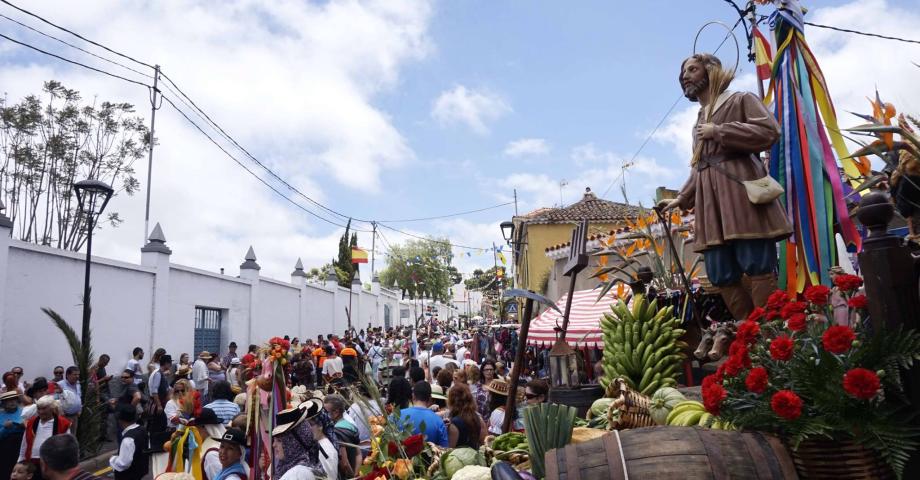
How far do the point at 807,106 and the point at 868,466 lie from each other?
2934 mm

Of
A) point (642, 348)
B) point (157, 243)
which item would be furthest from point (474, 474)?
point (157, 243)

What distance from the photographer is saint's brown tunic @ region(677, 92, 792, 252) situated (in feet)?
11.5

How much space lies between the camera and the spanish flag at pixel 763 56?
15.7 feet

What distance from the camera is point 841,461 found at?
200 cm

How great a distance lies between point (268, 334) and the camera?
2292 cm

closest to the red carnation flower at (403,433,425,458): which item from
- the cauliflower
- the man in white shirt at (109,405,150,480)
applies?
the cauliflower

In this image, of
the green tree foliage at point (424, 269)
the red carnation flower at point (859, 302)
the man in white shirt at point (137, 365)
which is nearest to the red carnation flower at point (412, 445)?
the red carnation flower at point (859, 302)

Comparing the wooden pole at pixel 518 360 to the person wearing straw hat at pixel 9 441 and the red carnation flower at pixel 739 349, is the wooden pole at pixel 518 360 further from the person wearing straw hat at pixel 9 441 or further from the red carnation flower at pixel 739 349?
the person wearing straw hat at pixel 9 441

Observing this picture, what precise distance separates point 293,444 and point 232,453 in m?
0.64

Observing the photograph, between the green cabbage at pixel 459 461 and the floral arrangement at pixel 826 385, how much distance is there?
106 centimetres

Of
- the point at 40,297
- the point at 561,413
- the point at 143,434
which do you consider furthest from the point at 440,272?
the point at 561,413

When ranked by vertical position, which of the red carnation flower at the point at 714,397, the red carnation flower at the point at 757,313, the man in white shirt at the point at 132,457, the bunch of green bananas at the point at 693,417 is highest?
the red carnation flower at the point at 757,313

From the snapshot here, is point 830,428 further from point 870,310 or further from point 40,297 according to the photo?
point 40,297

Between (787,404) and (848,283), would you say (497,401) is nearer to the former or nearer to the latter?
(848,283)
